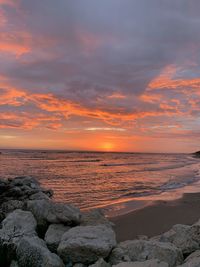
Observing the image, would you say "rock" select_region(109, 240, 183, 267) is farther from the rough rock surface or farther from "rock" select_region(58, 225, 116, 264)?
the rough rock surface

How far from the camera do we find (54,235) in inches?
249

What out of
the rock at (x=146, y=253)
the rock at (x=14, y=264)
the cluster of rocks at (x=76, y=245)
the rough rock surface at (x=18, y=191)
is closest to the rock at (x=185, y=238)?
the cluster of rocks at (x=76, y=245)

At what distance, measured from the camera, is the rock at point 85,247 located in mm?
5465

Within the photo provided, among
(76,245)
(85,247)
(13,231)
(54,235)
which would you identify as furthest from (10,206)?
(85,247)

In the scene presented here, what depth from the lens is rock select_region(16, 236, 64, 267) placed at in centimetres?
532

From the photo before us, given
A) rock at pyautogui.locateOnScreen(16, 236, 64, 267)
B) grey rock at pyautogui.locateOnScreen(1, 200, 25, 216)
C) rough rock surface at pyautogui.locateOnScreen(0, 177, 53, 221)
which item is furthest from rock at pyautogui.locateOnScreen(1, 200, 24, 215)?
rock at pyautogui.locateOnScreen(16, 236, 64, 267)

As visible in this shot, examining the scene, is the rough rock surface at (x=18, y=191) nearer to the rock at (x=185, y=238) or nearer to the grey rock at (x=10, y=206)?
the grey rock at (x=10, y=206)

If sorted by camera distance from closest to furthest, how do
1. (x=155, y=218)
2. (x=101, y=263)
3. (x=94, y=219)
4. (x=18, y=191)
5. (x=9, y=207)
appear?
(x=101, y=263), (x=94, y=219), (x=9, y=207), (x=155, y=218), (x=18, y=191)

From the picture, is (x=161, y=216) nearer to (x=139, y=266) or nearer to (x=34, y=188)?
(x=34, y=188)

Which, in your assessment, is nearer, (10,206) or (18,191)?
(10,206)

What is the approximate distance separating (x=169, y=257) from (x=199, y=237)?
41.9 inches

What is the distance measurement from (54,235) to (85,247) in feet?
3.69

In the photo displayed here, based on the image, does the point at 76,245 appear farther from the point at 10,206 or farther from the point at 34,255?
the point at 10,206

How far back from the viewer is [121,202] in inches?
548
